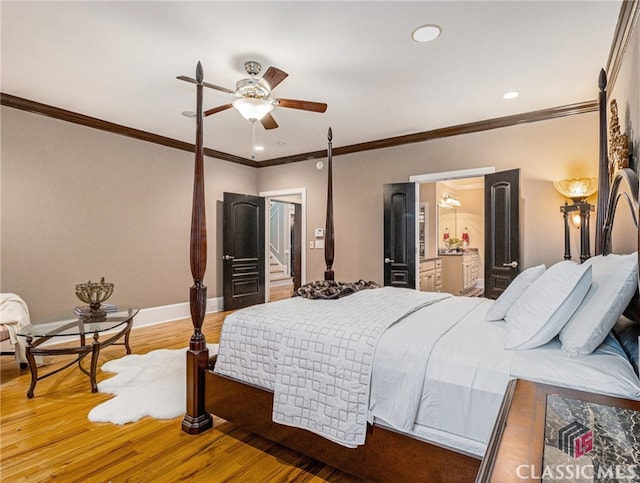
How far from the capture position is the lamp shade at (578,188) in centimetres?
349

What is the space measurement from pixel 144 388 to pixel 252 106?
8.08 feet

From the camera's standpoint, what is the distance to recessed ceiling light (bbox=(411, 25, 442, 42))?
2459mm

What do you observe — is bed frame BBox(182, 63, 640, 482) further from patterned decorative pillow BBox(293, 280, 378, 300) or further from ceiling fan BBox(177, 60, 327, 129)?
patterned decorative pillow BBox(293, 280, 378, 300)

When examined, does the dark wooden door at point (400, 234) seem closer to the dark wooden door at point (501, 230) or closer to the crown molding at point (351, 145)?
the crown molding at point (351, 145)

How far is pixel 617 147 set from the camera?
95.8 inches

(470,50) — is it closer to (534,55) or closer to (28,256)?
(534,55)

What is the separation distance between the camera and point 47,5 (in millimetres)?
2246

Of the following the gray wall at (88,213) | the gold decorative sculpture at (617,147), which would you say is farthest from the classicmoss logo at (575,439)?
Result: the gray wall at (88,213)

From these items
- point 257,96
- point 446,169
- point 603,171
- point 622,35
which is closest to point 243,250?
point 446,169

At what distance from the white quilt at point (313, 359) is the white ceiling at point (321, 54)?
77.7 inches

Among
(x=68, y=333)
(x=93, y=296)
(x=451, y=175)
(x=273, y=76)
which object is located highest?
(x=273, y=76)

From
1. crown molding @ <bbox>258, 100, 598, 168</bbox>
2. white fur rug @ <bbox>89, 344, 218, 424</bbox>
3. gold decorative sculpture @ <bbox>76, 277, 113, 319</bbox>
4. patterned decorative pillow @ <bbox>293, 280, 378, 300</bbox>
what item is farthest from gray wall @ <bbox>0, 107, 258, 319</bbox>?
patterned decorative pillow @ <bbox>293, 280, 378, 300</bbox>

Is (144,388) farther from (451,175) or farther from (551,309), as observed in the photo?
(451,175)

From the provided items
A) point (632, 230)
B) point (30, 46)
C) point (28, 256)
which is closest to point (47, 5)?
point (30, 46)
